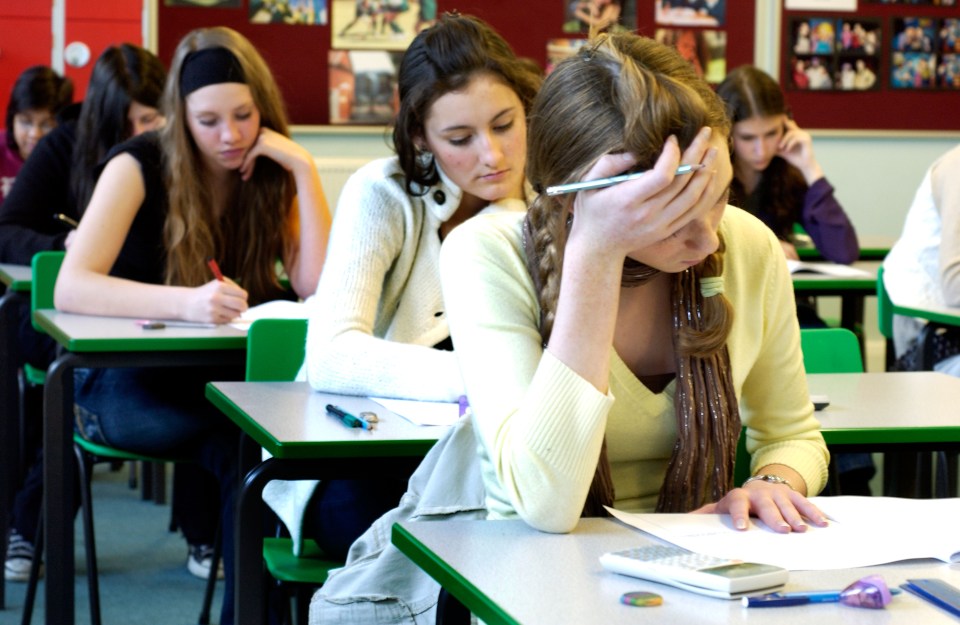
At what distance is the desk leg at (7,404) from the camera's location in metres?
3.28

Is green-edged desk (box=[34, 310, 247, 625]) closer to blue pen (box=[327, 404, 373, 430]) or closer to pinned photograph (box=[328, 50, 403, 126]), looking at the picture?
blue pen (box=[327, 404, 373, 430])

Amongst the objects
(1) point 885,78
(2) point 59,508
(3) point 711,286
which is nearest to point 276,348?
(2) point 59,508

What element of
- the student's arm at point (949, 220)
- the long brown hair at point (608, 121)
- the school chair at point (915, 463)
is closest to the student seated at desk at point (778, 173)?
the school chair at point (915, 463)

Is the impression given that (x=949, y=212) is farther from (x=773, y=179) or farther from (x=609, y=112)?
(x=609, y=112)

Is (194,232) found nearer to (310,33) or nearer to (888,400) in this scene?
(888,400)

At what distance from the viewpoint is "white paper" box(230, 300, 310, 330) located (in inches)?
111

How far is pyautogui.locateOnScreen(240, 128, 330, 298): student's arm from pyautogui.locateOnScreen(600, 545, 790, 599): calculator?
219cm

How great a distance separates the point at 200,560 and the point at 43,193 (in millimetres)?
1245

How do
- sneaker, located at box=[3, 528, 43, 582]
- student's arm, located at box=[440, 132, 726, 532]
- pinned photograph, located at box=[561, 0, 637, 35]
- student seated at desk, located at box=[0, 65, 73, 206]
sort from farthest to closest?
pinned photograph, located at box=[561, 0, 637, 35] < student seated at desk, located at box=[0, 65, 73, 206] < sneaker, located at box=[3, 528, 43, 582] < student's arm, located at box=[440, 132, 726, 532]

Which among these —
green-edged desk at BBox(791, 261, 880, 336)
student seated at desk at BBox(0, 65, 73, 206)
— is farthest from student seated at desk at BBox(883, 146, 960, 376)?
student seated at desk at BBox(0, 65, 73, 206)

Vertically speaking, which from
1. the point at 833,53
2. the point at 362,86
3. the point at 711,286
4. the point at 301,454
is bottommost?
the point at 301,454

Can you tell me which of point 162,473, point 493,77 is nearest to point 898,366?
point 493,77

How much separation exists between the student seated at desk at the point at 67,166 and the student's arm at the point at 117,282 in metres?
0.60

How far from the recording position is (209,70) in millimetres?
3131
